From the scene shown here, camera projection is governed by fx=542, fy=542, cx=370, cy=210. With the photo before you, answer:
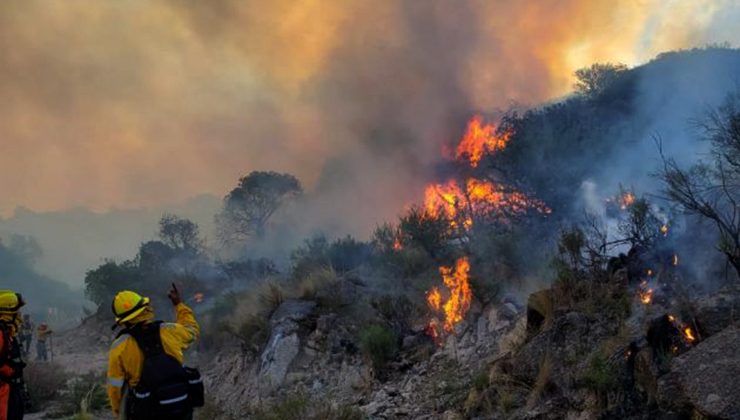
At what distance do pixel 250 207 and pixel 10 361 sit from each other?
3469 centimetres

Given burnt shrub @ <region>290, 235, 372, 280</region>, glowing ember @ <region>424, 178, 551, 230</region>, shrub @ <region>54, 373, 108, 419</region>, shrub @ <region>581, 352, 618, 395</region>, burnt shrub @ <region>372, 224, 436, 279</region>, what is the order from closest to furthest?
shrub @ <region>581, 352, 618, 395</region>, shrub @ <region>54, 373, 108, 419</region>, burnt shrub @ <region>372, 224, 436, 279</region>, glowing ember @ <region>424, 178, 551, 230</region>, burnt shrub @ <region>290, 235, 372, 280</region>

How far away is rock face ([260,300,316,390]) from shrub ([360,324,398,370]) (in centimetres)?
192

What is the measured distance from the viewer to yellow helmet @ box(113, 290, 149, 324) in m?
4.38

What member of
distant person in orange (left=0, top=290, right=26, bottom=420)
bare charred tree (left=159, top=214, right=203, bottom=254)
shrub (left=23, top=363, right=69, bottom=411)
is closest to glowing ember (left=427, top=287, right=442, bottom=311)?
distant person in orange (left=0, top=290, right=26, bottom=420)

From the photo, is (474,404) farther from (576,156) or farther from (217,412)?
(576,156)

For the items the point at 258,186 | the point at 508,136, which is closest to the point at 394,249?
the point at 508,136

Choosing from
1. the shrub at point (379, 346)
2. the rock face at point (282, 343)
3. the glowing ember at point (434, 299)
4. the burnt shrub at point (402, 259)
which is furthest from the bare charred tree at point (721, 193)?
the rock face at point (282, 343)

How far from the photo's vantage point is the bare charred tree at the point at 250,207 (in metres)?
39.3

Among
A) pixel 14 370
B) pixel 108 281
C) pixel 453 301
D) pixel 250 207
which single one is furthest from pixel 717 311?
pixel 250 207

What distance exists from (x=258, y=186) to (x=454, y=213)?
23.3m

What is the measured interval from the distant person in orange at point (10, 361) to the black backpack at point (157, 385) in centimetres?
168

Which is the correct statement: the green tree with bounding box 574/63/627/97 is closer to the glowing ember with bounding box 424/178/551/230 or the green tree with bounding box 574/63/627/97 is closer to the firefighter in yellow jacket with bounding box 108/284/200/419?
the glowing ember with bounding box 424/178/551/230

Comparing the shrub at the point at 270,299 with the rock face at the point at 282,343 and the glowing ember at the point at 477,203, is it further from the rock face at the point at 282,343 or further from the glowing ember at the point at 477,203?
the glowing ember at the point at 477,203

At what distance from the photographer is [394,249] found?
16750 millimetres
